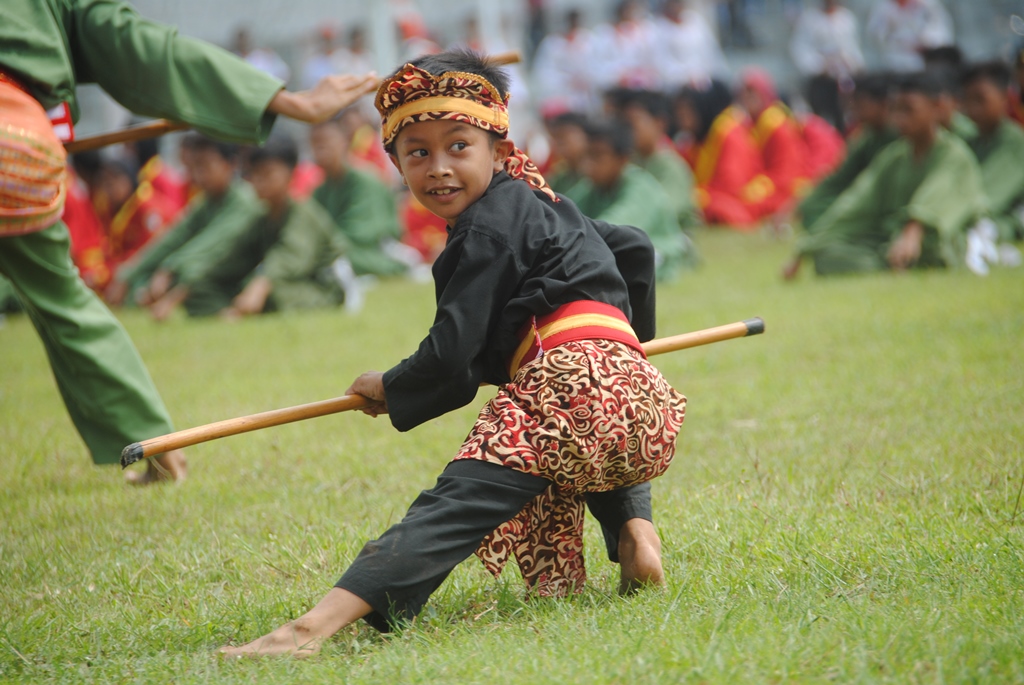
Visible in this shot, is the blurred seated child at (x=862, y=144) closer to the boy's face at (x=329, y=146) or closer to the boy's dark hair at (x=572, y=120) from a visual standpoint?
the boy's dark hair at (x=572, y=120)

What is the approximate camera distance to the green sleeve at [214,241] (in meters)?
8.04

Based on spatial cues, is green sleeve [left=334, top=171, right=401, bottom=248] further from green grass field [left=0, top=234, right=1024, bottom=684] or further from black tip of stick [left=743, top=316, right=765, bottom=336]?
black tip of stick [left=743, top=316, right=765, bottom=336]

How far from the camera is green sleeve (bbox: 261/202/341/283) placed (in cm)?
783

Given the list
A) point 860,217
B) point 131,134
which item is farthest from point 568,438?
point 860,217

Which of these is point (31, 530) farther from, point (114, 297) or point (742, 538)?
point (114, 297)

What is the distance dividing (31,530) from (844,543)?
2.25m

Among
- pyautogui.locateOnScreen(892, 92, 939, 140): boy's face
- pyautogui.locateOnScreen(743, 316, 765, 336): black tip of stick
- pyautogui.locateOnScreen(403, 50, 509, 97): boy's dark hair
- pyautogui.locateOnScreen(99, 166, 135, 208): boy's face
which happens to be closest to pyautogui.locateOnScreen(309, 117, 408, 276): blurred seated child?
pyautogui.locateOnScreen(99, 166, 135, 208): boy's face

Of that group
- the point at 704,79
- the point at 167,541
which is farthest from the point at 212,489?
the point at 704,79

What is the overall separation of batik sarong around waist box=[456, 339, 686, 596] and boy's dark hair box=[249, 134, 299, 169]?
228 inches

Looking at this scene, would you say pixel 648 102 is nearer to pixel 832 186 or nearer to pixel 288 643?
pixel 832 186

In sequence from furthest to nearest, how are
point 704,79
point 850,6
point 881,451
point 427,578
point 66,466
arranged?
point 850,6, point 704,79, point 66,466, point 881,451, point 427,578

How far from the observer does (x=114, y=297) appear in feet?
29.5

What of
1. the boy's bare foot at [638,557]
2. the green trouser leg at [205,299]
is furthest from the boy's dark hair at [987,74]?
the boy's bare foot at [638,557]

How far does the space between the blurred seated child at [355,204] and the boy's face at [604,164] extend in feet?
7.52
